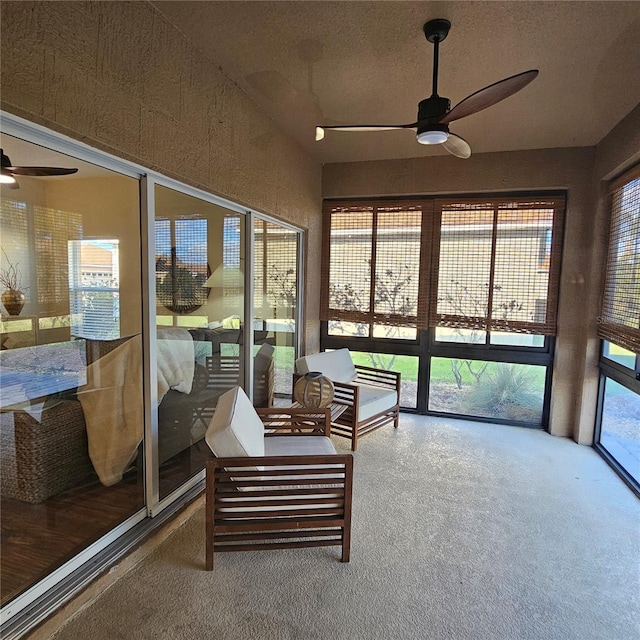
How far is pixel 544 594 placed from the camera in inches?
75.4

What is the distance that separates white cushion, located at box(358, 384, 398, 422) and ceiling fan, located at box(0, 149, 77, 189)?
2730 millimetres

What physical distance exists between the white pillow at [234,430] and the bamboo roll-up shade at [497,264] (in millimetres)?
2663

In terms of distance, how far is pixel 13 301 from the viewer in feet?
6.48

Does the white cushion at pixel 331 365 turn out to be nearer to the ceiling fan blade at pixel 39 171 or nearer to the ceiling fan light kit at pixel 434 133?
the ceiling fan light kit at pixel 434 133

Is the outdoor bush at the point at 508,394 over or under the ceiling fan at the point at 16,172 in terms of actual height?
under

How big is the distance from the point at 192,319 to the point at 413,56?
86.0 inches

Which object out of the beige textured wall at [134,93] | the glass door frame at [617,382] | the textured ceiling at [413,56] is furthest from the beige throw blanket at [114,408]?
the glass door frame at [617,382]

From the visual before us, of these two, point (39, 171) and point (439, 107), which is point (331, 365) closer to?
point (439, 107)

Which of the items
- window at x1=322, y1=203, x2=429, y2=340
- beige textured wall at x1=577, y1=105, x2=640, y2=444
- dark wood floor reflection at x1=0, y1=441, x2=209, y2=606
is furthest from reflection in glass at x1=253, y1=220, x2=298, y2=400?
beige textured wall at x1=577, y1=105, x2=640, y2=444

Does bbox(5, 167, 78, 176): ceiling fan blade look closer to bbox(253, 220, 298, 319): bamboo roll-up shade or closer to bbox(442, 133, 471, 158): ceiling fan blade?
bbox(253, 220, 298, 319): bamboo roll-up shade

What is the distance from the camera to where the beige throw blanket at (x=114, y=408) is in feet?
7.36

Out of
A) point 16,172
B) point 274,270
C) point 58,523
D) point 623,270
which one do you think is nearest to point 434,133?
point 16,172

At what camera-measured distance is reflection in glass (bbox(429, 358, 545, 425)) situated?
13.9 ft

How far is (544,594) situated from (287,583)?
125cm
